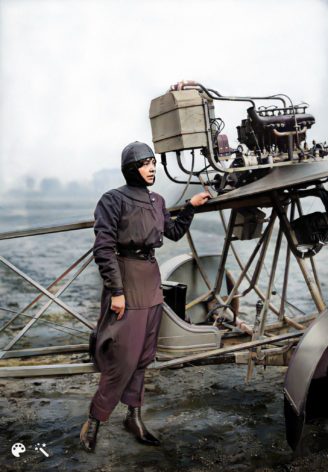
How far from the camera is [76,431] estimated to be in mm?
3922

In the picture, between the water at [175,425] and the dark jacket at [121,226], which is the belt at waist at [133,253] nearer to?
the dark jacket at [121,226]

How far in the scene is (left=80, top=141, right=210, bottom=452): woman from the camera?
3320mm

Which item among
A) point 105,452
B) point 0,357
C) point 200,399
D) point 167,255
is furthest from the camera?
point 167,255

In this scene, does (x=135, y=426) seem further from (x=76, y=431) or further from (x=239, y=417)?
(x=239, y=417)

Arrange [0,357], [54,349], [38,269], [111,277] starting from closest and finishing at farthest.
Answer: [111,277], [0,357], [54,349], [38,269]

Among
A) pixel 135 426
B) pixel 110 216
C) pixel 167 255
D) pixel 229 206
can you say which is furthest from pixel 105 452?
pixel 167 255

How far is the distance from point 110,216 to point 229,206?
3.52 ft

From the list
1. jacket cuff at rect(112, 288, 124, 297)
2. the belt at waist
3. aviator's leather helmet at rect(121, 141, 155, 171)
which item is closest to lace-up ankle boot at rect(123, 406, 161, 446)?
jacket cuff at rect(112, 288, 124, 297)

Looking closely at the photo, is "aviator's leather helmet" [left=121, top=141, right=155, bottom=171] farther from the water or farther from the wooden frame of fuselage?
the water

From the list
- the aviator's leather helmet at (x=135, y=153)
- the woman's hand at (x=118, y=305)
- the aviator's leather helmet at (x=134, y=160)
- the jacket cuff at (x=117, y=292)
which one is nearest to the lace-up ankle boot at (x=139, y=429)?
the woman's hand at (x=118, y=305)

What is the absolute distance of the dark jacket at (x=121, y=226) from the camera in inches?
129

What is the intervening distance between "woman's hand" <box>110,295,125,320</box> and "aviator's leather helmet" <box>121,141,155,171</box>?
0.79 meters

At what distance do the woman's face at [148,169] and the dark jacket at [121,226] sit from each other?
8 cm

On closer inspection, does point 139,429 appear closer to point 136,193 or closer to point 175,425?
point 175,425
